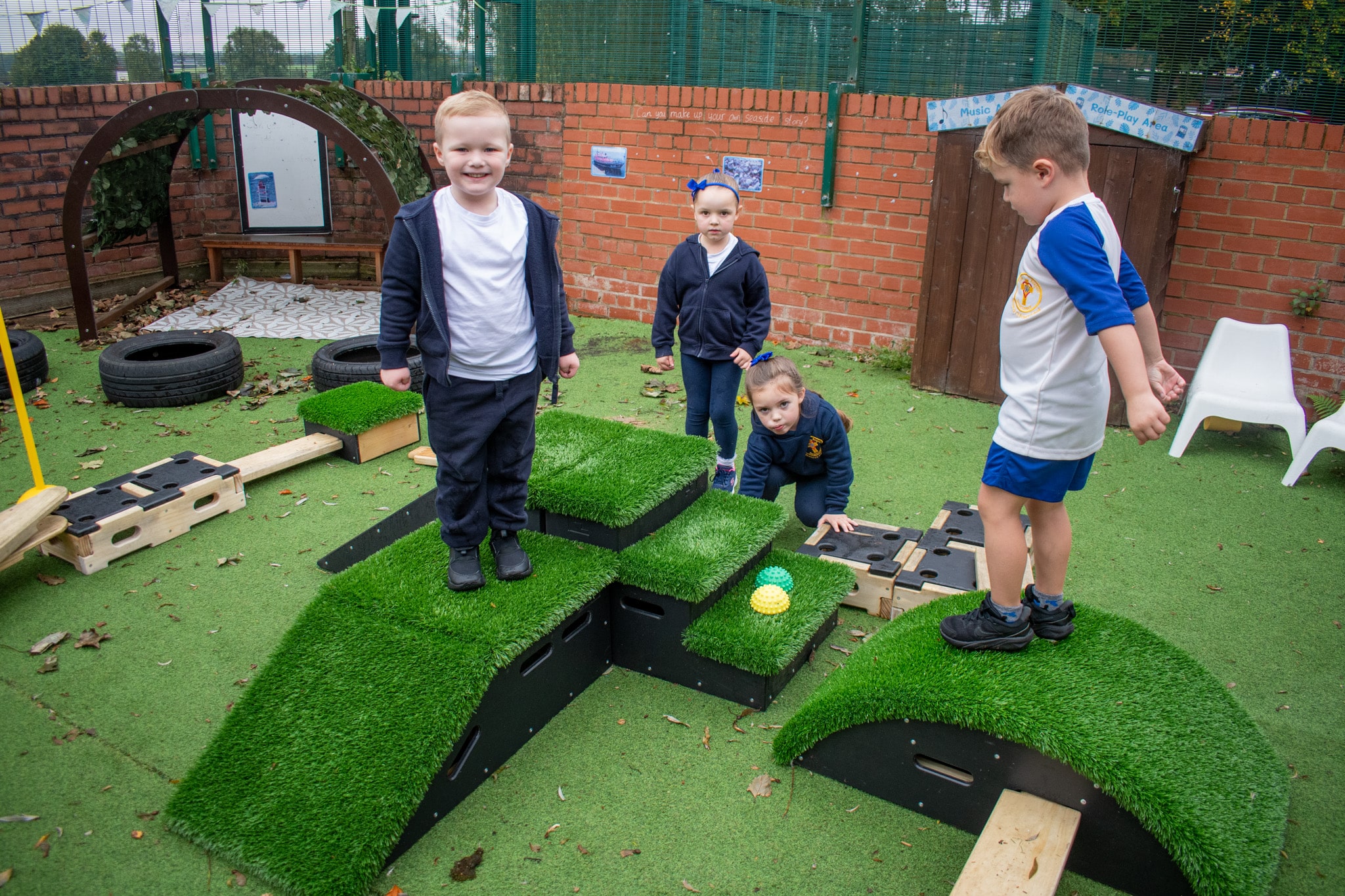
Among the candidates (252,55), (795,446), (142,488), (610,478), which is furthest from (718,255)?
(252,55)

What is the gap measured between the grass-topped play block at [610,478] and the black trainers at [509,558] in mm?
277

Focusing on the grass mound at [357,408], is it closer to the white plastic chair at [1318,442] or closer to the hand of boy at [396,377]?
the hand of boy at [396,377]

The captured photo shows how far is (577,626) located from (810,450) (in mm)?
1609

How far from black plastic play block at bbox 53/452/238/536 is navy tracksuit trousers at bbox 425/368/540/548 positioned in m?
1.98

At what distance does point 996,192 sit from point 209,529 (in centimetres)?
519

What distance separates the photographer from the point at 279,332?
7957 millimetres

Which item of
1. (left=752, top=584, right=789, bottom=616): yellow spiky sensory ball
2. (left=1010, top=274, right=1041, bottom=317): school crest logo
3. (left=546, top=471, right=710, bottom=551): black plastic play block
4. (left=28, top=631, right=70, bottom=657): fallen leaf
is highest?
(left=1010, top=274, right=1041, bottom=317): school crest logo

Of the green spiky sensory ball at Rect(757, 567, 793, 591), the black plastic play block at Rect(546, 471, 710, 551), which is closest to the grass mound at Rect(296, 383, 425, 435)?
the black plastic play block at Rect(546, 471, 710, 551)

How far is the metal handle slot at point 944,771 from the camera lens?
2742mm

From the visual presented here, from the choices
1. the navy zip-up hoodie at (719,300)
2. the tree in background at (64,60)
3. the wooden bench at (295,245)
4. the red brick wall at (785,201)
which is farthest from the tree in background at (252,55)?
the navy zip-up hoodie at (719,300)

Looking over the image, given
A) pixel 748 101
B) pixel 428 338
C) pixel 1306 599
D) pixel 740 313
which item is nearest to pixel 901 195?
pixel 748 101

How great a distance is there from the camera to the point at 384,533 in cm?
407

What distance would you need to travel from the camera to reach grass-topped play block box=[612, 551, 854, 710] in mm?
3246

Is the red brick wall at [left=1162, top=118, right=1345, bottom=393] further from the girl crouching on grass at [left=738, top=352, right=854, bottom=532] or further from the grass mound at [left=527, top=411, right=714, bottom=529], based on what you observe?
the grass mound at [left=527, top=411, right=714, bottom=529]
